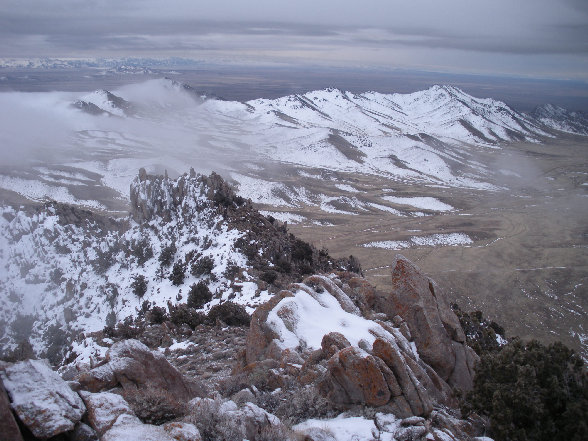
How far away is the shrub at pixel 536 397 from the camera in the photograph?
248 inches

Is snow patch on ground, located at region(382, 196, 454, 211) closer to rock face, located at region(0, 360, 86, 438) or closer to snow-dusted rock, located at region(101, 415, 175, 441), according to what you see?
snow-dusted rock, located at region(101, 415, 175, 441)

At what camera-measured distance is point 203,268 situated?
67.9ft

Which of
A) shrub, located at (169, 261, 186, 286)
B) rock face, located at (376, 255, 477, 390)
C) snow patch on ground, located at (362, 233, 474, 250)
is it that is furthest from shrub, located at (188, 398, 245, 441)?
snow patch on ground, located at (362, 233, 474, 250)

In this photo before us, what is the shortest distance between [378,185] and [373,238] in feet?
116

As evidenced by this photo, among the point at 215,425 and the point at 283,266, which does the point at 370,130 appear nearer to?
the point at 283,266

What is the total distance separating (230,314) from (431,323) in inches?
330

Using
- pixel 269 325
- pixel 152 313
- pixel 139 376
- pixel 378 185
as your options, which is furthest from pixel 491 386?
pixel 378 185

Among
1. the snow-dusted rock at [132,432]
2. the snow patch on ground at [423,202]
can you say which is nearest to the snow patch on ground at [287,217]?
the snow patch on ground at [423,202]

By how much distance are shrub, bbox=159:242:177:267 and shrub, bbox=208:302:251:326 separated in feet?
23.1

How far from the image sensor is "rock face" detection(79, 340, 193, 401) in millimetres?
7105

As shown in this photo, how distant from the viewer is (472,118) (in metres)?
164

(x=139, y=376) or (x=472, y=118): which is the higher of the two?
(x=472, y=118)

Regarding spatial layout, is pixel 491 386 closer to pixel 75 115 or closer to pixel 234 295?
pixel 234 295

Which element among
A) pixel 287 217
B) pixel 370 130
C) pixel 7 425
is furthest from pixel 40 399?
pixel 370 130
